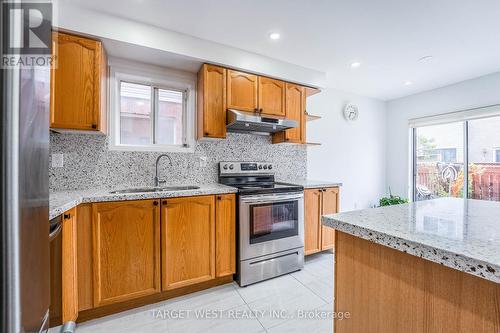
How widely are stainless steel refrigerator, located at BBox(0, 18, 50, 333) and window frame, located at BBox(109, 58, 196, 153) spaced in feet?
6.17

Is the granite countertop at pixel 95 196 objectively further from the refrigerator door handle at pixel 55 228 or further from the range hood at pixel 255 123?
the range hood at pixel 255 123

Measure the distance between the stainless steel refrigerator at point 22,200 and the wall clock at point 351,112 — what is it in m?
4.08

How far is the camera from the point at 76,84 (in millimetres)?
1822

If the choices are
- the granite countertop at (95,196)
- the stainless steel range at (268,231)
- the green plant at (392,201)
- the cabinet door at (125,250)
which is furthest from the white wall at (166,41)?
the green plant at (392,201)

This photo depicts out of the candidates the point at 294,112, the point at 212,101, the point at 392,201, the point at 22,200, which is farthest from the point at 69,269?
the point at 392,201

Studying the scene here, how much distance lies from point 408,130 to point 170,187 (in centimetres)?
428

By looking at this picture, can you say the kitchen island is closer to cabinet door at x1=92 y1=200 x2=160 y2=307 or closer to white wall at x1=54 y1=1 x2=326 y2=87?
cabinet door at x1=92 y1=200 x2=160 y2=307

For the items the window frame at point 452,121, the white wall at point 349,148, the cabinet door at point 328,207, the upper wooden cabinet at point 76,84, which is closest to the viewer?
the upper wooden cabinet at point 76,84

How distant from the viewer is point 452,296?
1.87ft

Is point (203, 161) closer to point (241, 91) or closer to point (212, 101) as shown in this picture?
point (212, 101)

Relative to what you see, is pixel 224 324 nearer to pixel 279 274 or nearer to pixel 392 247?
pixel 279 274

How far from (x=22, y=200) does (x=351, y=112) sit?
14.2 feet

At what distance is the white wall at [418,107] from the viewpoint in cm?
315

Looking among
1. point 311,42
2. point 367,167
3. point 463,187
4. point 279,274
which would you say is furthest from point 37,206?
point 463,187
